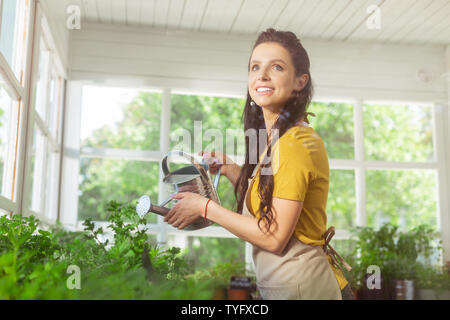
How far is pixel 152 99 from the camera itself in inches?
45.6

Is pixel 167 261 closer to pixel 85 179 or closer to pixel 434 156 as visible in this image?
pixel 85 179

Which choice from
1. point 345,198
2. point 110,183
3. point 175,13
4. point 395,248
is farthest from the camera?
point 395,248

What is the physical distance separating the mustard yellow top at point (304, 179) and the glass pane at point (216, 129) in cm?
15

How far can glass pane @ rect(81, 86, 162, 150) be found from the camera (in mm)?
1061

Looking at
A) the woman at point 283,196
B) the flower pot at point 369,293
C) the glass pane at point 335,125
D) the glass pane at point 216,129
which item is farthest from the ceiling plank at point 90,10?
the flower pot at point 369,293

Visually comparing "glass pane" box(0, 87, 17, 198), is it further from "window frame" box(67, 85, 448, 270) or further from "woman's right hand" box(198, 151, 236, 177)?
"woman's right hand" box(198, 151, 236, 177)

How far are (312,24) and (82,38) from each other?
48cm

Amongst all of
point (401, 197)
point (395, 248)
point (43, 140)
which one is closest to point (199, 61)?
point (43, 140)

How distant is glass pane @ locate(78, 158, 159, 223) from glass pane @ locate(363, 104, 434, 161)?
55 centimetres

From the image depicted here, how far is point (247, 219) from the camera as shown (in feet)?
2.25

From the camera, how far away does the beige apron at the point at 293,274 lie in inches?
26.7

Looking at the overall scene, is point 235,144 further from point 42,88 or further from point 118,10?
point 42,88

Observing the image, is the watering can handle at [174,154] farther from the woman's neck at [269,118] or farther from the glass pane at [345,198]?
the glass pane at [345,198]

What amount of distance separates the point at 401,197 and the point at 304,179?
1353mm
